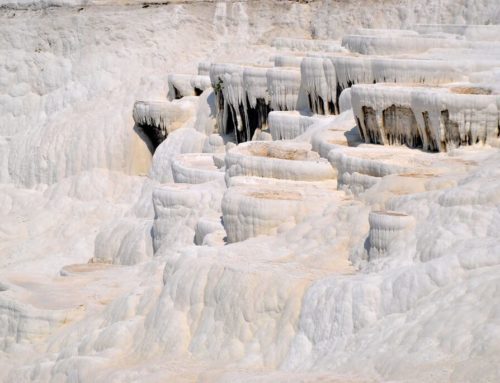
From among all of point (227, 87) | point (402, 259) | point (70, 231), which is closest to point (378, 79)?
point (227, 87)

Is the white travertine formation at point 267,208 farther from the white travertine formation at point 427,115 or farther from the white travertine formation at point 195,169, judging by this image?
the white travertine formation at point 195,169

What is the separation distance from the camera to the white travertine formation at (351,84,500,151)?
51.9ft

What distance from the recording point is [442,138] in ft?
52.8

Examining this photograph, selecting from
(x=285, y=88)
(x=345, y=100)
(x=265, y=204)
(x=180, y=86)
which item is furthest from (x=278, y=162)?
(x=180, y=86)

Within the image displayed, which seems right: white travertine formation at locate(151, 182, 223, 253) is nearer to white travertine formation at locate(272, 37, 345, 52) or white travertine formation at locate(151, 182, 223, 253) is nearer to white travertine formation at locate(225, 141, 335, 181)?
white travertine formation at locate(225, 141, 335, 181)

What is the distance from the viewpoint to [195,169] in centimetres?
2020

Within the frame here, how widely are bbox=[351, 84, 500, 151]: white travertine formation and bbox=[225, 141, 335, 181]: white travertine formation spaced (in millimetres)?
1051

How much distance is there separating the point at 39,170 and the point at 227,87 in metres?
7.27

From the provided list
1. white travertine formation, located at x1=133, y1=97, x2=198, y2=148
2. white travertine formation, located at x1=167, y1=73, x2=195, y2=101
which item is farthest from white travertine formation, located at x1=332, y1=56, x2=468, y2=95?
white travertine formation, located at x1=167, y1=73, x2=195, y2=101

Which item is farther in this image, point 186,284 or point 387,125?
point 387,125

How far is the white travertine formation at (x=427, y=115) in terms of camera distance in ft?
51.9

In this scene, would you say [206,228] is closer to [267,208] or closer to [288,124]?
[267,208]

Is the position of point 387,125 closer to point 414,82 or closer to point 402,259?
point 414,82

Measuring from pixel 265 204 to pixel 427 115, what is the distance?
299 centimetres
